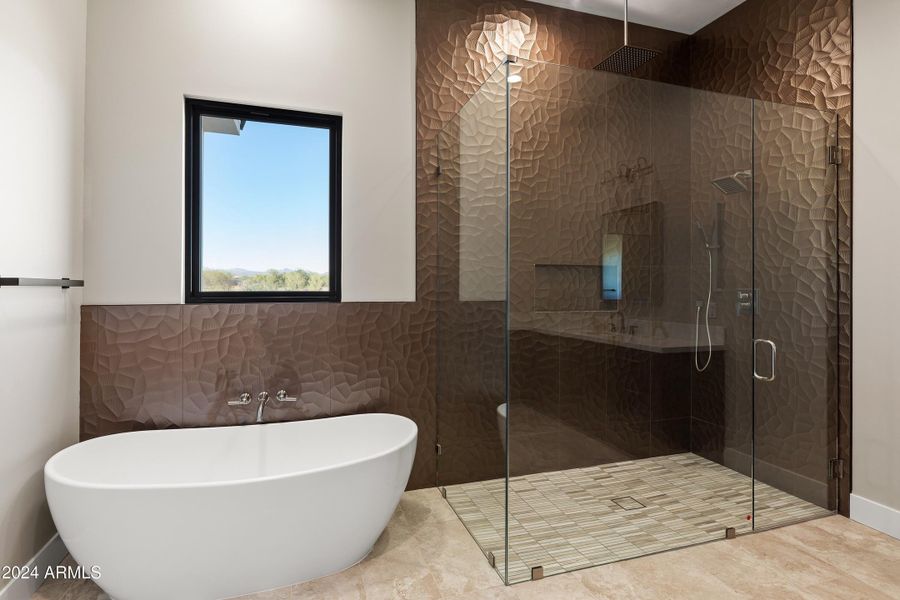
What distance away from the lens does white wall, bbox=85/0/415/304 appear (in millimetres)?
2312

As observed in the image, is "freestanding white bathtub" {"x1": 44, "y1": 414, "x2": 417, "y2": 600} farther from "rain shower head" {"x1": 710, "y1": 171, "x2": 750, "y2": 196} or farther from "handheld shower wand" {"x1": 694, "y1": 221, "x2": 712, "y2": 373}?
"rain shower head" {"x1": 710, "y1": 171, "x2": 750, "y2": 196}

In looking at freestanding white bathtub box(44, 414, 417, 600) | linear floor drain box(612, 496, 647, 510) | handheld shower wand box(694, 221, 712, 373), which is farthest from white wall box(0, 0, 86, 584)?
handheld shower wand box(694, 221, 712, 373)

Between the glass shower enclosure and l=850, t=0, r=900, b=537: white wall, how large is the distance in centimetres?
11

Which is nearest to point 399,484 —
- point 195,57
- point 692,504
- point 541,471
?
point 541,471

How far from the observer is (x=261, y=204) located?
268cm

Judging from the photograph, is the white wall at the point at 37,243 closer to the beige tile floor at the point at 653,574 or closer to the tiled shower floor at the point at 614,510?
the beige tile floor at the point at 653,574

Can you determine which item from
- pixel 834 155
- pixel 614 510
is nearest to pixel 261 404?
pixel 614 510

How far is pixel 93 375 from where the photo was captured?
7.59 feet

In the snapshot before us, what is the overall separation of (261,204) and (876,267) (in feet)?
10.4

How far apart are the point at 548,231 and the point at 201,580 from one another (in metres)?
1.91

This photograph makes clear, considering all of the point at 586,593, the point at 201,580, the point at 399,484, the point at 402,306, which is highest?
the point at 402,306

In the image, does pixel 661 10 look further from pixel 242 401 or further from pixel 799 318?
pixel 242 401

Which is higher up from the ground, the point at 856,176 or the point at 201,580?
the point at 856,176

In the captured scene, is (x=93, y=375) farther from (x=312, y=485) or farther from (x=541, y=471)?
(x=541, y=471)
